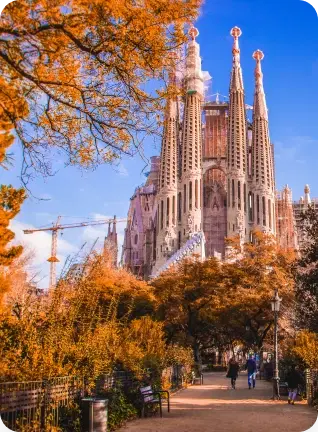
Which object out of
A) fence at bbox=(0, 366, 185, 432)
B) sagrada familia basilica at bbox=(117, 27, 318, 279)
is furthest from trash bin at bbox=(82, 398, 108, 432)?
sagrada familia basilica at bbox=(117, 27, 318, 279)

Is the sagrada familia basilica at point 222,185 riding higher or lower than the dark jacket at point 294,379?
higher

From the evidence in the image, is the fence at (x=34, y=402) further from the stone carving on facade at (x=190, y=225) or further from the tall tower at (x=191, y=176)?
the stone carving on facade at (x=190, y=225)

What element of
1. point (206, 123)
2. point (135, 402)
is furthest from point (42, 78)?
point (206, 123)

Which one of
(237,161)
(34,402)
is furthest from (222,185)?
(34,402)

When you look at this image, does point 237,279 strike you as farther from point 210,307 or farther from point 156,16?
point 156,16

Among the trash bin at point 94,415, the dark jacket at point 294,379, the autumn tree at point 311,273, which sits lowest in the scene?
the dark jacket at point 294,379

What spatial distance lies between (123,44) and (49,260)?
3.38 meters

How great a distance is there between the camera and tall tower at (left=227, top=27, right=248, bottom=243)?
55844 mm

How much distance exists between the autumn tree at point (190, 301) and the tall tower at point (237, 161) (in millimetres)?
30453

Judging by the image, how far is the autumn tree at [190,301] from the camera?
23.2 metres

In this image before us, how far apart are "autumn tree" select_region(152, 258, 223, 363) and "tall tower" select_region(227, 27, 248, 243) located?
30.5m

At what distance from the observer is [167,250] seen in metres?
55.2

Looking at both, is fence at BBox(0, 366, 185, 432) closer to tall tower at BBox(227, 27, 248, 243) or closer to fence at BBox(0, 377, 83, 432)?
fence at BBox(0, 377, 83, 432)

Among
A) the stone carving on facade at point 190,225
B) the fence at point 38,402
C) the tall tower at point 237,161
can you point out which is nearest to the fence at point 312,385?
the fence at point 38,402
